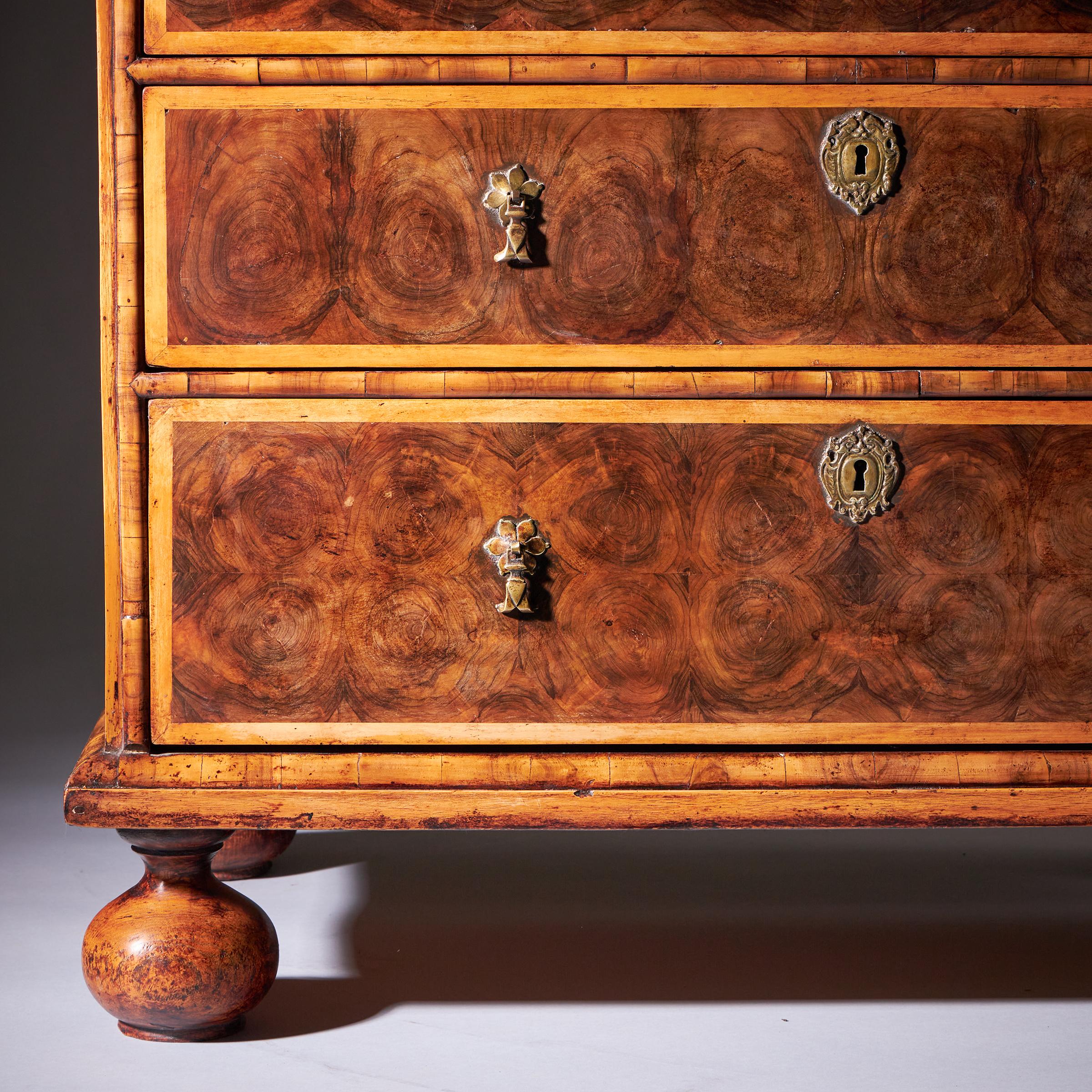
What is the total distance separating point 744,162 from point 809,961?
2.93 feet

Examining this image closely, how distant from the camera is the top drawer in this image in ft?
4.57

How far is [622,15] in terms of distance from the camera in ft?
4.60

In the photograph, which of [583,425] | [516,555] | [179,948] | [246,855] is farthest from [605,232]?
[246,855]

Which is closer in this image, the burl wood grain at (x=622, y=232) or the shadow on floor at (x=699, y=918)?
the burl wood grain at (x=622, y=232)

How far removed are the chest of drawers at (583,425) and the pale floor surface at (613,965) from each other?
16cm

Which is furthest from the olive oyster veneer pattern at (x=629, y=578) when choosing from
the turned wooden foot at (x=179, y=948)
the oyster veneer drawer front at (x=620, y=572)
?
the turned wooden foot at (x=179, y=948)

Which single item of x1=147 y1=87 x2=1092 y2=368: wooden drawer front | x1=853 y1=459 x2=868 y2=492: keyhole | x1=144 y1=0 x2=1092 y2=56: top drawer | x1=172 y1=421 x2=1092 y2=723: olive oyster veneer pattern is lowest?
x1=172 y1=421 x2=1092 y2=723: olive oyster veneer pattern

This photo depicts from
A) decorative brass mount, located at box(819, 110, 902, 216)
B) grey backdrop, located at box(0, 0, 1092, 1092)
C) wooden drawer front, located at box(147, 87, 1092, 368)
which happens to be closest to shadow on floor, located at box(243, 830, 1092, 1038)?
grey backdrop, located at box(0, 0, 1092, 1092)

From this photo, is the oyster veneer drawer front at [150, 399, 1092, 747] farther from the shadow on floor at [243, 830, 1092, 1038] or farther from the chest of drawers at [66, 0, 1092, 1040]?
the shadow on floor at [243, 830, 1092, 1038]

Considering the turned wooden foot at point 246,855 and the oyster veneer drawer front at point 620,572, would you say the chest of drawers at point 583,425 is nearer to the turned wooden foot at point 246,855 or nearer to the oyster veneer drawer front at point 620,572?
the oyster veneer drawer front at point 620,572

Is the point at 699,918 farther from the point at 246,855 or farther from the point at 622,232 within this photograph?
the point at 622,232

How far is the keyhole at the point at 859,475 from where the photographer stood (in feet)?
4.65

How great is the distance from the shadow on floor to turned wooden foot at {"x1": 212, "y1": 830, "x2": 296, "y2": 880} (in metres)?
0.05

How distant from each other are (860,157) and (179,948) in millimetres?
986
